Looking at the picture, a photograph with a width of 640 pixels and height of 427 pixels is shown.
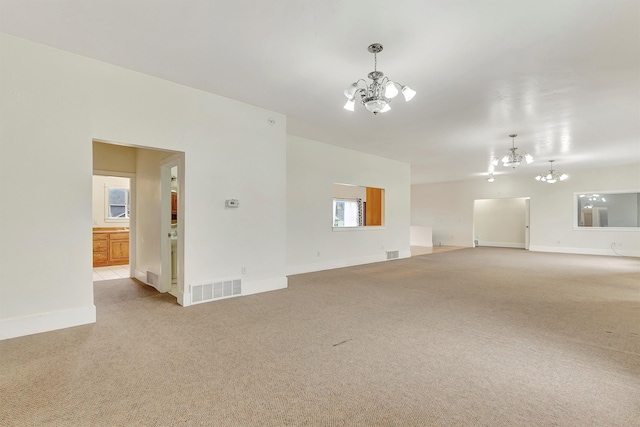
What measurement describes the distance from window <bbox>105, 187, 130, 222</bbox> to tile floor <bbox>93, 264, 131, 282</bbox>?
1.49 metres

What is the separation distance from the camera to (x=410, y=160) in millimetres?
9203

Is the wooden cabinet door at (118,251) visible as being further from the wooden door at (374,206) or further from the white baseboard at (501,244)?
the white baseboard at (501,244)

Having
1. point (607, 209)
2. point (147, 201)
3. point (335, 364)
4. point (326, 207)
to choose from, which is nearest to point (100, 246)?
point (147, 201)

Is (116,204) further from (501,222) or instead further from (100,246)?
(501,222)

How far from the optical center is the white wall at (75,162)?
3.05 metres

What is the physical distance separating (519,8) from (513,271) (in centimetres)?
611

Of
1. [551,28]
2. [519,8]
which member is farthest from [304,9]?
[551,28]

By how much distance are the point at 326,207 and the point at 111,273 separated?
4842 mm

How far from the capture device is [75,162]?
338cm

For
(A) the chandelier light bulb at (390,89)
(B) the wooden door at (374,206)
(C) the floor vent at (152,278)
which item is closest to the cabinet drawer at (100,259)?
(C) the floor vent at (152,278)

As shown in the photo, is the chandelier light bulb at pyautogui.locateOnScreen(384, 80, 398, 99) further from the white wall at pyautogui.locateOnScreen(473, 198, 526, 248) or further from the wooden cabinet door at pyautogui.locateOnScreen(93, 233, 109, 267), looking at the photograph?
the white wall at pyautogui.locateOnScreen(473, 198, 526, 248)

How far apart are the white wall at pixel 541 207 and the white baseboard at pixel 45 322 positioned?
13015 millimetres

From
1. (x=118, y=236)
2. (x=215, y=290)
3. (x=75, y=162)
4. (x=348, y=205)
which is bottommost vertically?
(x=215, y=290)

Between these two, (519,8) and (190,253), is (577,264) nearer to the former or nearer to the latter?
(519,8)
